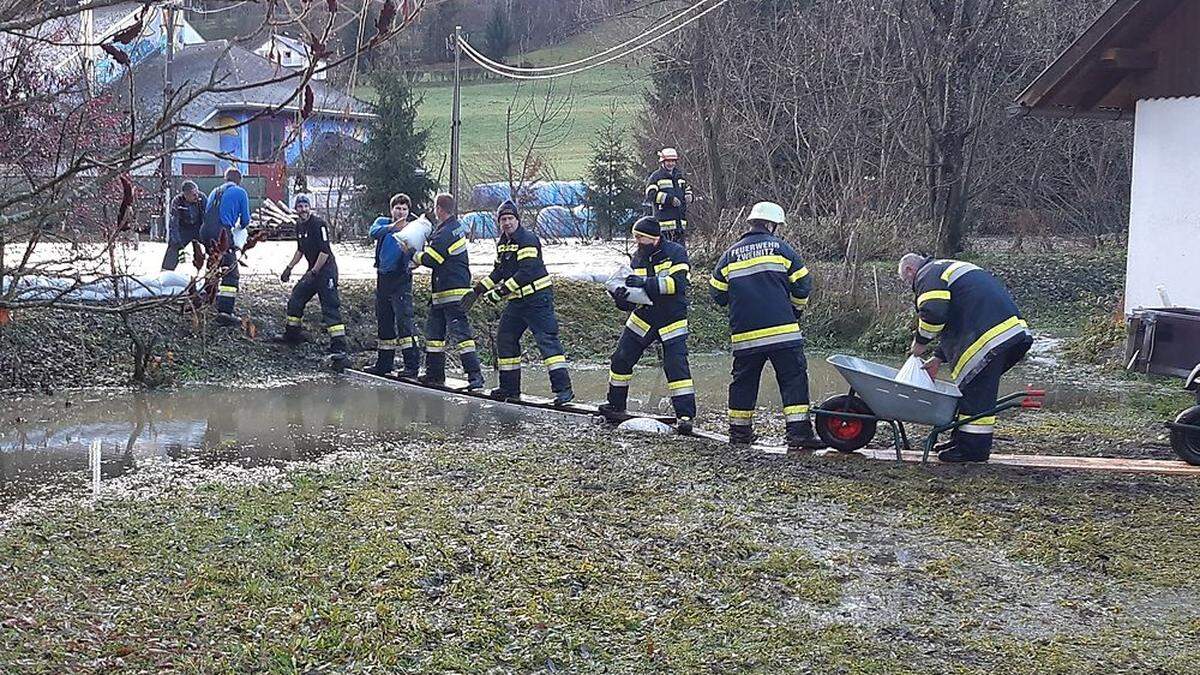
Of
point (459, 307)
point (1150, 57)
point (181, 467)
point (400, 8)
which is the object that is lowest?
point (181, 467)

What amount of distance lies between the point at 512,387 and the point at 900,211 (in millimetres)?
10585

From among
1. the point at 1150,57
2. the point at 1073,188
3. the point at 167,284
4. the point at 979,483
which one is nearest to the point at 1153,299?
the point at 1150,57

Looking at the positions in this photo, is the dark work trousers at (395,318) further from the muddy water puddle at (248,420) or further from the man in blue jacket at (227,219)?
the man in blue jacket at (227,219)

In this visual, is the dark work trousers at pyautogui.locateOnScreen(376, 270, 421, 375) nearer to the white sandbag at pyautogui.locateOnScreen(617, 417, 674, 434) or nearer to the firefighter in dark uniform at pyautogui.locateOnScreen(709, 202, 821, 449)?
the white sandbag at pyautogui.locateOnScreen(617, 417, 674, 434)

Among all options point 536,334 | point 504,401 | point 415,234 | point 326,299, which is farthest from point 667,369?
point 326,299

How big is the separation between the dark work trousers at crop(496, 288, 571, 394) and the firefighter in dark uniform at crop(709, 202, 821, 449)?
7.80 ft

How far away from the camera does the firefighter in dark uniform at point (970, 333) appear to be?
9.27 metres

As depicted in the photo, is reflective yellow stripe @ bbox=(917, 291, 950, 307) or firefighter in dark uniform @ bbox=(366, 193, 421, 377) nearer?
reflective yellow stripe @ bbox=(917, 291, 950, 307)

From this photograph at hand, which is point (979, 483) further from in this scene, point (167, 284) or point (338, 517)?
point (167, 284)

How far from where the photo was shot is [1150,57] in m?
14.5

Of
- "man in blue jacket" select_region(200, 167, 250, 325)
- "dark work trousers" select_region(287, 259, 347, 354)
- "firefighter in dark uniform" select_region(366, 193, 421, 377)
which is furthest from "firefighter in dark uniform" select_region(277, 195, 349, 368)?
"firefighter in dark uniform" select_region(366, 193, 421, 377)

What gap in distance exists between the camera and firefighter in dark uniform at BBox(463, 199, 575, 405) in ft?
39.9

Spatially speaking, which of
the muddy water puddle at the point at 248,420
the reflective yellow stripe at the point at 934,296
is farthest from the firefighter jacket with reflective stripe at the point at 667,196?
the reflective yellow stripe at the point at 934,296

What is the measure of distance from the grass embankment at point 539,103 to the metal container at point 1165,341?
23723mm
